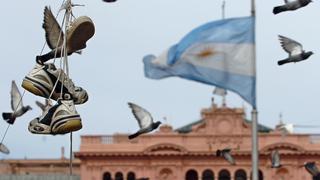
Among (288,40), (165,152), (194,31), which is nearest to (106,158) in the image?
(165,152)

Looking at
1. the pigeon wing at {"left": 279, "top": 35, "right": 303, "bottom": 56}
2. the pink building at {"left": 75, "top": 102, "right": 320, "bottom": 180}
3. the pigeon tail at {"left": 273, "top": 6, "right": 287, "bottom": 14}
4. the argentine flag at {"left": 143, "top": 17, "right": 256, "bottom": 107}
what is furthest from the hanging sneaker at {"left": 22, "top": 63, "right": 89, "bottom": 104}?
the pink building at {"left": 75, "top": 102, "right": 320, "bottom": 180}

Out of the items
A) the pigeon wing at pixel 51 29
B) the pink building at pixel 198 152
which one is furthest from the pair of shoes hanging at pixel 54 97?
the pink building at pixel 198 152

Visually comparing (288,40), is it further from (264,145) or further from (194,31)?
(264,145)

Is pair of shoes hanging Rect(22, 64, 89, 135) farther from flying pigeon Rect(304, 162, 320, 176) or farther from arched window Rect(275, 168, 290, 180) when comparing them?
arched window Rect(275, 168, 290, 180)

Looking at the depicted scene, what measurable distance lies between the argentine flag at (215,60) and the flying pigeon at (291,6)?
188cm

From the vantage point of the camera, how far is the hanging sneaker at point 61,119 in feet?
42.7

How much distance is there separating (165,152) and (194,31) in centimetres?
5840

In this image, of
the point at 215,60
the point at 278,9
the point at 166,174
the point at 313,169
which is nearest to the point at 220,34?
the point at 215,60

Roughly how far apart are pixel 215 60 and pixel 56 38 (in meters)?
2.31

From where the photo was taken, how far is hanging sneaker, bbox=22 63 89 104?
13.3 m

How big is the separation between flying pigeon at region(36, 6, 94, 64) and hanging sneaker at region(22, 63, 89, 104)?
1.16 feet

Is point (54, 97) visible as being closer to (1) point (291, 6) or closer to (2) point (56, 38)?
(2) point (56, 38)

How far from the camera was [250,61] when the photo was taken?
1383 cm

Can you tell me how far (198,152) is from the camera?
7238 cm
